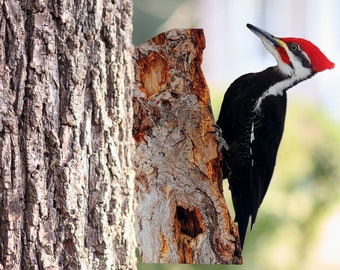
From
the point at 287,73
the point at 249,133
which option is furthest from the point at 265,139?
the point at 287,73

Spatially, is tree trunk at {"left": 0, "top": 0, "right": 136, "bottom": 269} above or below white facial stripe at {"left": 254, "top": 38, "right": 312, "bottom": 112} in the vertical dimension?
below

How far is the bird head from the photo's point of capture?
157 centimetres

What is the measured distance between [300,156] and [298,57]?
4.29 ft

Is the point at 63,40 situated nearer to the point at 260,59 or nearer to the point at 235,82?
the point at 235,82

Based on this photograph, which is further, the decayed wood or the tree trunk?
the decayed wood

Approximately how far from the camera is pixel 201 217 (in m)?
1.53

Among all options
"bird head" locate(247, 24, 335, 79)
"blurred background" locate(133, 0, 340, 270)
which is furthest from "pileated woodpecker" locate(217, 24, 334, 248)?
"blurred background" locate(133, 0, 340, 270)

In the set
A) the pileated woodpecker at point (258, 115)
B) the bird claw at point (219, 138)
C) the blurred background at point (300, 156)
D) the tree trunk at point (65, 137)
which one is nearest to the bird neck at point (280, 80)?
the pileated woodpecker at point (258, 115)

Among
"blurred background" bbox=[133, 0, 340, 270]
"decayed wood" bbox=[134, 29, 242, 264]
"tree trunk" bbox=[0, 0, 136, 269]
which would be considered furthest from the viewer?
"blurred background" bbox=[133, 0, 340, 270]

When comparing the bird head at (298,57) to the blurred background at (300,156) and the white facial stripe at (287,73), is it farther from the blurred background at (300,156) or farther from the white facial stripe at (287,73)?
the blurred background at (300,156)

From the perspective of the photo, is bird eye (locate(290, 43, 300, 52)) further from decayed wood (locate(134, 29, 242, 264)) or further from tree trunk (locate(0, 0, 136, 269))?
tree trunk (locate(0, 0, 136, 269))

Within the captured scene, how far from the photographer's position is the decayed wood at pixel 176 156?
60.2 inches

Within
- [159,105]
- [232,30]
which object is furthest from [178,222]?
[232,30]

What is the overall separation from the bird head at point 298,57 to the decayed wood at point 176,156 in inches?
6.8
